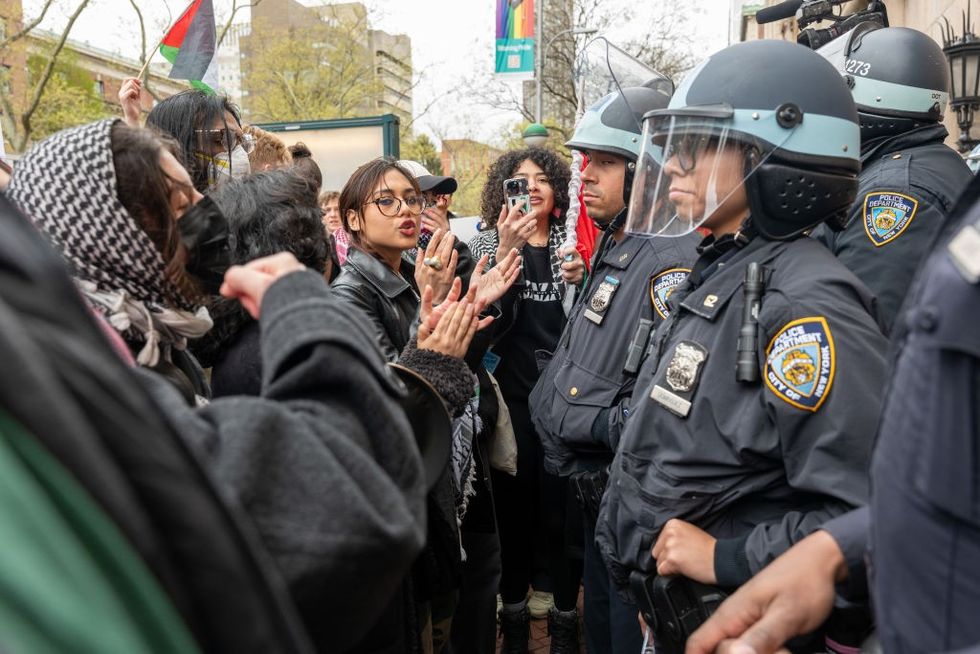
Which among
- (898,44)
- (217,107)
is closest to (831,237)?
(898,44)

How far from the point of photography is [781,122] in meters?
1.93

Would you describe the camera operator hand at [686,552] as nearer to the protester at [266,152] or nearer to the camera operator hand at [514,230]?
the camera operator hand at [514,230]

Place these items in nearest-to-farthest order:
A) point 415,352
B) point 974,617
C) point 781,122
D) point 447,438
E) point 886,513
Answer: point 974,617 → point 886,513 → point 447,438 → point 781,122 → point 415,352

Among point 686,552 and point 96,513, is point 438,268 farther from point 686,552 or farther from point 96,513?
point 96,513

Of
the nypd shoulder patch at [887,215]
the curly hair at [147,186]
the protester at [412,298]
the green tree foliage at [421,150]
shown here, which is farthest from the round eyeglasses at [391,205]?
the green tree foliage at [421,150]

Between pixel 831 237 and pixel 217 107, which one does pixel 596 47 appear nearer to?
pixel 831 237

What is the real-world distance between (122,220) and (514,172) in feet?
11.1

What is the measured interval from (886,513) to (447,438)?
1.02 m

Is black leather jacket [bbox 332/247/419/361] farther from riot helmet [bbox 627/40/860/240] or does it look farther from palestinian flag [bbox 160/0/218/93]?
palestinian flag [bbox 160/0/218/93]

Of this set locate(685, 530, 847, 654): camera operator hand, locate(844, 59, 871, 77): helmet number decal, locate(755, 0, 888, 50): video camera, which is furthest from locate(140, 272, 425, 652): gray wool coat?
locate(755, 0, 888, 50): video camera

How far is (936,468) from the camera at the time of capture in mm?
877

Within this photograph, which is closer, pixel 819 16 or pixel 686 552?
pixel 686 552

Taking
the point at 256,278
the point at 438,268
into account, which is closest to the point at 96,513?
the point at 256,278

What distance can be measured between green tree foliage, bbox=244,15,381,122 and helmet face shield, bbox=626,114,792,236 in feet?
93.3
